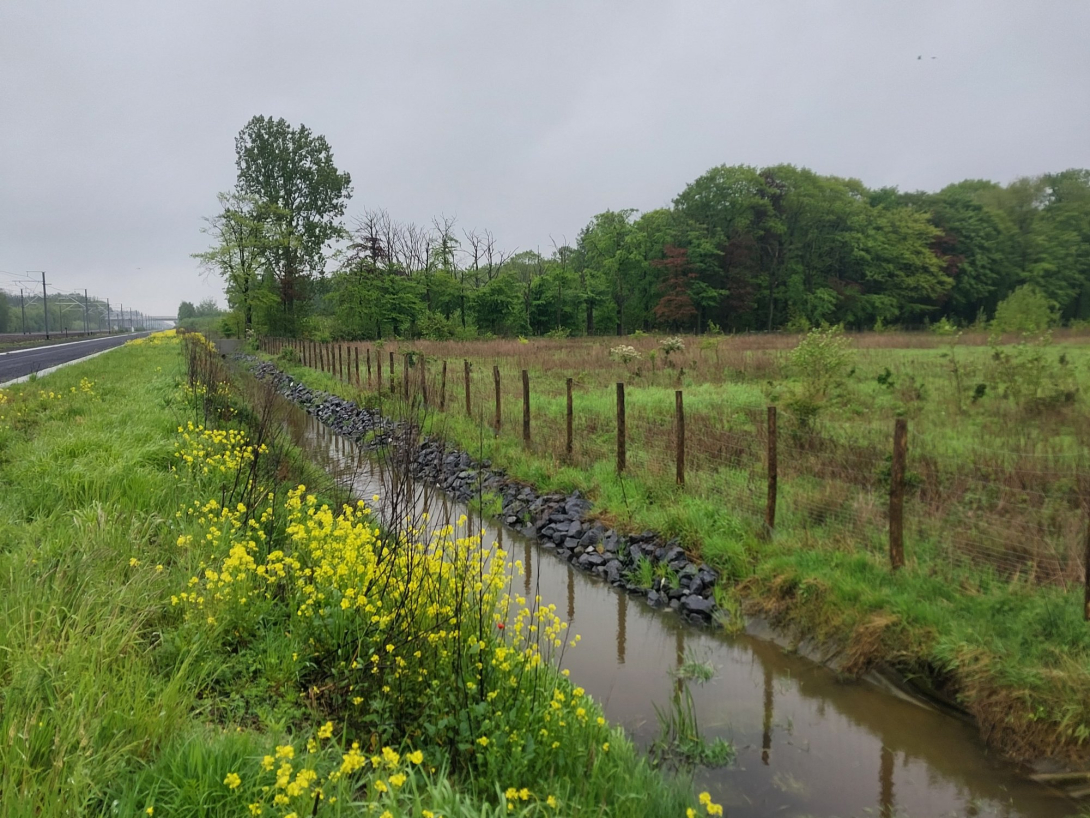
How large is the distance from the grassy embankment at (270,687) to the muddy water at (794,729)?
759 millimetres

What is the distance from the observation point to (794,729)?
4570mm

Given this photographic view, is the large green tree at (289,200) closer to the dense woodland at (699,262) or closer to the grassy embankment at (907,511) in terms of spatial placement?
the dense woodland at (699,262)

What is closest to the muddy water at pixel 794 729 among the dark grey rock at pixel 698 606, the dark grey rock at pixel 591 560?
the dark grey rock at pixel 698 606

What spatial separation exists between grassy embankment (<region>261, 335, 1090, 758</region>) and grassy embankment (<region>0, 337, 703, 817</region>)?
2.30 meters

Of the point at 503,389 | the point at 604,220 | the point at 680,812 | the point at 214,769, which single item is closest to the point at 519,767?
the point at 680,812

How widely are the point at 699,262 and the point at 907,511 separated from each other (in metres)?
45.9

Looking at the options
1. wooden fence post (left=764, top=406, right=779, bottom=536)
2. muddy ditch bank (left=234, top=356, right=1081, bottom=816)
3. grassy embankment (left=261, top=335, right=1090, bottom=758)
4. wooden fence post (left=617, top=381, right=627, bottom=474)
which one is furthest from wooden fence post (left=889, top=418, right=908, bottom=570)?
wooden fence post (left=617, top=381, right=627, bottom=474)

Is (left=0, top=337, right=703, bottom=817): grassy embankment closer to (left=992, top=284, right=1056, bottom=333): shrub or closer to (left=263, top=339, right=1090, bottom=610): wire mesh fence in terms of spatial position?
(left=263, top=339, right=1090, bottom=610): wire mesh fence

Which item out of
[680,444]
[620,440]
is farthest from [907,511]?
[620,440]

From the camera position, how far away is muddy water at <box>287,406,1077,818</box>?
3.86 m

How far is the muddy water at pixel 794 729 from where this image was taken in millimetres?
3857

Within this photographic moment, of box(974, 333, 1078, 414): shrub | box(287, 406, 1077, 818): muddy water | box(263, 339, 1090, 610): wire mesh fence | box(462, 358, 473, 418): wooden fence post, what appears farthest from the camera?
box(462, 358, 473, 418): wooden fence post

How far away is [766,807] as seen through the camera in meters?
3.79

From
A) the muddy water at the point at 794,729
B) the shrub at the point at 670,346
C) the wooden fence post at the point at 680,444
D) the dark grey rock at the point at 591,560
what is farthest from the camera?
the shrub at the point at 670,346
